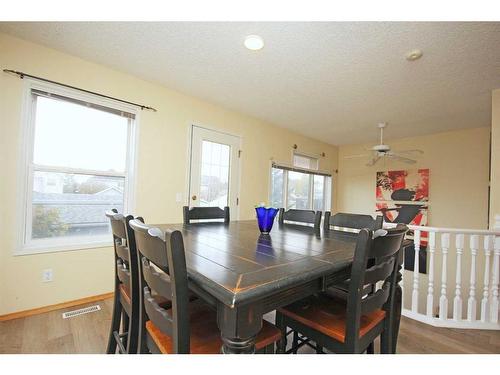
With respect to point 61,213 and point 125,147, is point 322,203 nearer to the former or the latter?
point 125,147

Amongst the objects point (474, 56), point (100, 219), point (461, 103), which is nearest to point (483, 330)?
point (474, 56)

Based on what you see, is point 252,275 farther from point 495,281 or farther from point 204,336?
point 495,281

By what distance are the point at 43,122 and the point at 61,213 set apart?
89 centimetres

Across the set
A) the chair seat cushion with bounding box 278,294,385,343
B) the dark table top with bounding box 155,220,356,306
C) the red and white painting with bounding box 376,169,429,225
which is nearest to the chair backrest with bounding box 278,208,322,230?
the dark table top with bounding box 155,220,356,306

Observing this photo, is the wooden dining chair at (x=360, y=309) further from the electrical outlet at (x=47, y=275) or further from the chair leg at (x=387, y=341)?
the electrical outlet at (x=47, y=275)

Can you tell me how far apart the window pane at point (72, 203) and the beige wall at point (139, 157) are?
0.63 ft

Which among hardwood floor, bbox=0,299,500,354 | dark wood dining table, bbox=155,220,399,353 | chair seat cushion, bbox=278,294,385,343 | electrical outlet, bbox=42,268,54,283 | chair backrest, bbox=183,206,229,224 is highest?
chair backrest, bbox=183,206,229,224

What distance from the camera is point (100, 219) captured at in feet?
8.37

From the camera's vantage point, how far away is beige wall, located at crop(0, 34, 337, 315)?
78.4 inches

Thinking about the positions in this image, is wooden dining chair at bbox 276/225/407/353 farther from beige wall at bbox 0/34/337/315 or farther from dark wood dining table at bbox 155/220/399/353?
beige wall at bbox 0/34/337/315

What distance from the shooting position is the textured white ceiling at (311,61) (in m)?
1.83

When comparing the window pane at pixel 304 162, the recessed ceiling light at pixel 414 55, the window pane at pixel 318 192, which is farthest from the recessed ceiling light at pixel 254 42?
the window pane at pixel 318 192

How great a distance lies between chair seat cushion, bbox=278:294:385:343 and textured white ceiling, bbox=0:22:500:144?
1915mm

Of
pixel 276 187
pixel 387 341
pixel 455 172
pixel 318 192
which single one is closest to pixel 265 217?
pixel 387 341
